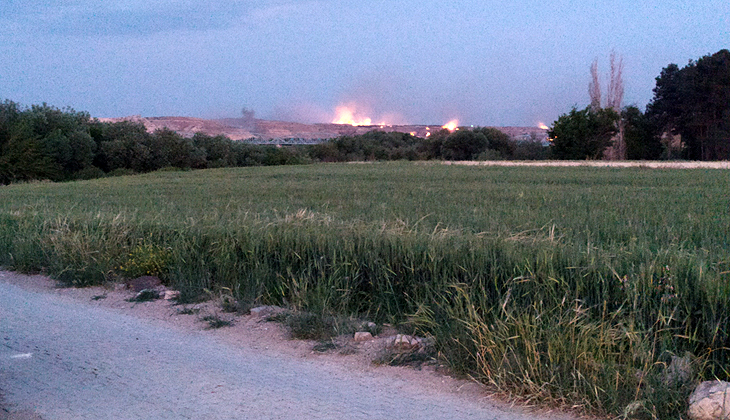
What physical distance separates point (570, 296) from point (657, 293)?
0.77 m

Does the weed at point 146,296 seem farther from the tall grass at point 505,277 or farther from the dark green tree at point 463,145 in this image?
the dark green tree at point 463,145

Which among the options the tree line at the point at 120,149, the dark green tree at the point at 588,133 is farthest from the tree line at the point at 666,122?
the tree line at the point at 120,149

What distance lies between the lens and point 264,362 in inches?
229

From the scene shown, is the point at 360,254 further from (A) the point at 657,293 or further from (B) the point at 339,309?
(A) the point at 657,293

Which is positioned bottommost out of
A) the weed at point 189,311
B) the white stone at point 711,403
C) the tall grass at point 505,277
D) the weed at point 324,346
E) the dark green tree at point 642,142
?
the weed at point 324,346

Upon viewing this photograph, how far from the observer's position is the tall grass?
4844 mm

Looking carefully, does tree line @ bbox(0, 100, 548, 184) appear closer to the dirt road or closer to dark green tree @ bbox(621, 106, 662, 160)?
dark green tree @ bbox(621, 106, 662, 160)

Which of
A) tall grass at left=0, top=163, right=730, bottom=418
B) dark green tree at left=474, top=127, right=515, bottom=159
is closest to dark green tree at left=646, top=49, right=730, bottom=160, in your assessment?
dark green tree at left=474, top=127, right=515, bottom=159

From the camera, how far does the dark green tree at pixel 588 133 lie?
62.9 metres

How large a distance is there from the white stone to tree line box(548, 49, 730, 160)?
196 feet

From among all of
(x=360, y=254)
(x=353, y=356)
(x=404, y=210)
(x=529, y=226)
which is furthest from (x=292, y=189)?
(x=353, y=356)

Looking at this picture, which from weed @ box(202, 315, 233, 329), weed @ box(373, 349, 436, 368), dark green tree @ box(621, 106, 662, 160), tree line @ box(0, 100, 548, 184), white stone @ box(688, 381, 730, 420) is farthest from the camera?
dark green tree @ box(621, 106, 662, 160)

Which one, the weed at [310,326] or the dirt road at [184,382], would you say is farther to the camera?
the weed at [310,326]

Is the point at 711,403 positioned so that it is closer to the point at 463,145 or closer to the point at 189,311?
the point at 189,311
